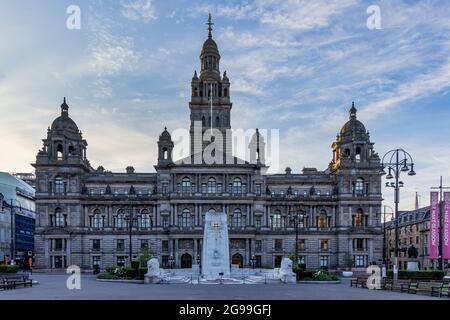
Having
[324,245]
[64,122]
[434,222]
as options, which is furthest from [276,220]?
[64,122]

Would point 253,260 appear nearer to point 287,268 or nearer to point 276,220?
point 276,220

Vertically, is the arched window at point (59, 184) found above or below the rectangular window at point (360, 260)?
above

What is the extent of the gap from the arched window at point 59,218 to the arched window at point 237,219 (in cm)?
3049

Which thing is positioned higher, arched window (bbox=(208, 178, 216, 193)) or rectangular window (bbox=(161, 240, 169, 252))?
arched window (bbox=(208, 178, 216, 193))

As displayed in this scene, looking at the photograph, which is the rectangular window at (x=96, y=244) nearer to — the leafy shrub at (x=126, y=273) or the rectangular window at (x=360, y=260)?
the leafy shrub at (x=126, y=273)

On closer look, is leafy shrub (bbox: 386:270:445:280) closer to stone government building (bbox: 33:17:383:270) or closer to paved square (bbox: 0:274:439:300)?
paved square (bbox: 0:274:439:300)

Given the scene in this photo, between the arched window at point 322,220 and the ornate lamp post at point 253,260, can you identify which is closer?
the ornate lamp post at point 253,260

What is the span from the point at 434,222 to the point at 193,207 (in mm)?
40994

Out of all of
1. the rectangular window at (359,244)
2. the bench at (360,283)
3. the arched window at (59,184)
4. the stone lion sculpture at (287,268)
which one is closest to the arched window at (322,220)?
the rectangular window at (359,244)

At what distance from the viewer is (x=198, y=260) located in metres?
86.6

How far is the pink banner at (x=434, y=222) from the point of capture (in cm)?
6199

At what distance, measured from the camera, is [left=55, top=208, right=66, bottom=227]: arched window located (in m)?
88.0

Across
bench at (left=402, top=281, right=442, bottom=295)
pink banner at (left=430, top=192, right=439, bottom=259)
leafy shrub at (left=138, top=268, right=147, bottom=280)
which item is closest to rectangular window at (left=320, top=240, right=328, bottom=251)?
pink banner at (left=430, top=192, right=439, bottom=259)

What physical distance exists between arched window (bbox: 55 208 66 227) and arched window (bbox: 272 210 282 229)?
38073 mm
